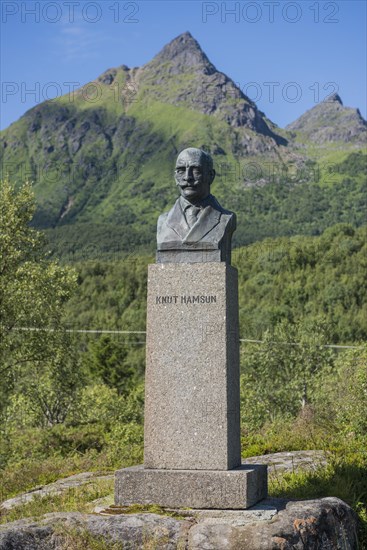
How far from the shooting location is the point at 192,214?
10883mm

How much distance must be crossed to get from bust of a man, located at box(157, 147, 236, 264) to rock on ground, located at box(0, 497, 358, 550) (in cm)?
329

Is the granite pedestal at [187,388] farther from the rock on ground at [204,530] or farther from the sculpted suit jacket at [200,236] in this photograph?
the rock on ground at [204,530]

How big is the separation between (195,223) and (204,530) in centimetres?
396

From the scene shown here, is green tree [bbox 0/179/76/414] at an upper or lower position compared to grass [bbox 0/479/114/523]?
upper

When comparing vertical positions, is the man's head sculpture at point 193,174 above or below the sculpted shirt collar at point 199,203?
above

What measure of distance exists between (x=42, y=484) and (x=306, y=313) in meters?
75.5

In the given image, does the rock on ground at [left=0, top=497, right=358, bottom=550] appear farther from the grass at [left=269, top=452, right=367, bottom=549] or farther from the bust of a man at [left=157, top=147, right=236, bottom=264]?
the bust of a man at [left=157, top=147, right=236, bottom=264]

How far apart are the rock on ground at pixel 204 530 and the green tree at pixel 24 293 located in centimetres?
1833

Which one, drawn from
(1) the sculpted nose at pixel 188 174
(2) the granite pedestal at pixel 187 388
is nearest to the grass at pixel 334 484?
(2) the granite pedestal at pixel 187 388

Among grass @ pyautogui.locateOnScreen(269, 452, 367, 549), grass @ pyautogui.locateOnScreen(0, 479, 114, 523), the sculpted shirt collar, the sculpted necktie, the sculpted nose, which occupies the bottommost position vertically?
grass @ pyautogui.locateOnScreen(0, 479, 114, 523)

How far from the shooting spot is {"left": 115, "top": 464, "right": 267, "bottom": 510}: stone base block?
31.6ft

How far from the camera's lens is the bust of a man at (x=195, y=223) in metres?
10.6

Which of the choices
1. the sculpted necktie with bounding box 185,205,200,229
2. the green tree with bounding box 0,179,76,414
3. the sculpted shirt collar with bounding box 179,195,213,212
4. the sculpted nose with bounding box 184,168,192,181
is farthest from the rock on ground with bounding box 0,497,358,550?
the green tree with bounding box 0,179,76,414

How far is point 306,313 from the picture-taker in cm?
8862
